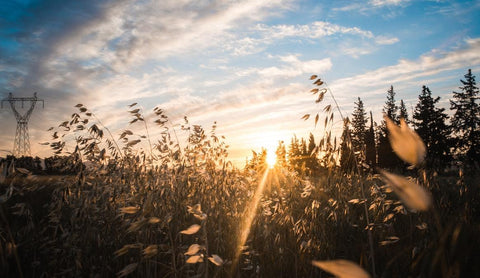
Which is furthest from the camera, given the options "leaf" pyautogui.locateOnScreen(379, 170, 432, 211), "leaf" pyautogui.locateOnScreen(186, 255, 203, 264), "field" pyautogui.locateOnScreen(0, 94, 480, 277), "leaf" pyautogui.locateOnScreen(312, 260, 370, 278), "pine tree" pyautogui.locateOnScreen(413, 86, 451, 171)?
"pine tree" pyautogui.locateOnScreen(413, 86, 451, 171)

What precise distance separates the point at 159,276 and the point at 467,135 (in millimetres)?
59296

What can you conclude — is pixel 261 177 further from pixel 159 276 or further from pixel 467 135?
pixel 467 135

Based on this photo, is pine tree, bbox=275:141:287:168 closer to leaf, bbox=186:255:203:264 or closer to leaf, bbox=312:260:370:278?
leaf, bbox=186:255:203:264

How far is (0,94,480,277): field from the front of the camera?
7.08 ft

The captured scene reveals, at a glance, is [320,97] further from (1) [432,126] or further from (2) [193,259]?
(1) [432,126]

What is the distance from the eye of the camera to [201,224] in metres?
1.95

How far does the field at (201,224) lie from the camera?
216cm

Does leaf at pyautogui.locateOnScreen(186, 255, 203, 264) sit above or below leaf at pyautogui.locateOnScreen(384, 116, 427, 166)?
below

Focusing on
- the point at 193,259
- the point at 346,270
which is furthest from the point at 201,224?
the point at 346,270

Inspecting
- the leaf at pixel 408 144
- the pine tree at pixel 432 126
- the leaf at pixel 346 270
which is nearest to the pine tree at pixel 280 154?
the leaf at pixel 408 144

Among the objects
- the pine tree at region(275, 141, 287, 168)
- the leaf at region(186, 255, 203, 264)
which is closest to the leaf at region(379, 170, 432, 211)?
the leaf at region(186, 255, 203, 264)

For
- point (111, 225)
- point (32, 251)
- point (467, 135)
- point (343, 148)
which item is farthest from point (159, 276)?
point (467, 135)

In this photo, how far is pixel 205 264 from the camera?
71.3 inches

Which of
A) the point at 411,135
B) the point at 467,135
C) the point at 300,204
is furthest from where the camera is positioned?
the point at 467,135
